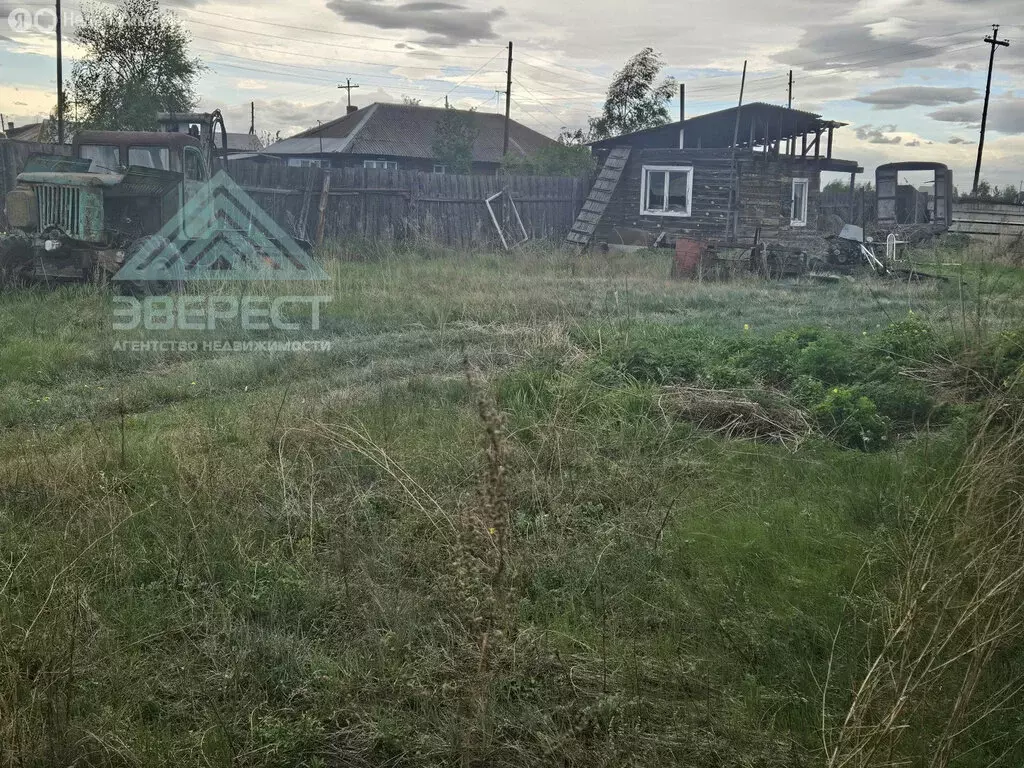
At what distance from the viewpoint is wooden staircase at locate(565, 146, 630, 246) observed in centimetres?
2205

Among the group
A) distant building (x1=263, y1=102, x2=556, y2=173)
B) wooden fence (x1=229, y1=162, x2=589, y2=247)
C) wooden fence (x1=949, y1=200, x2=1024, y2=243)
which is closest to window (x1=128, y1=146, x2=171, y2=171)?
wooden fence (x1=229, y1=162, x2=589, y2=247)

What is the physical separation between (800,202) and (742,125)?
277 cm

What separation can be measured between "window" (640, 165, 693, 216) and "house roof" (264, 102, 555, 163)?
1516 centimetres

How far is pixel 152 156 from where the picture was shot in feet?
44.0

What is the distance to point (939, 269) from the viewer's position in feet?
53.6

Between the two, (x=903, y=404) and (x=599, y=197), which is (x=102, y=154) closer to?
(x=903, y=404)

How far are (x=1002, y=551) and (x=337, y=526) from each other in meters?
2.88

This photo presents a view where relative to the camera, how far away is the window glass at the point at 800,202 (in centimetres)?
2483

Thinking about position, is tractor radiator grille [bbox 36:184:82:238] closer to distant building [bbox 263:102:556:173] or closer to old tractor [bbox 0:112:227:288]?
old tractor [bbox 0:112:227:288]

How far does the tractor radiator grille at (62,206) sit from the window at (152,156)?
1.91m

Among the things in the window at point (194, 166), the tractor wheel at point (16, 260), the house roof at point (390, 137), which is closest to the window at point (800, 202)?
the house roof at point (390, 137)

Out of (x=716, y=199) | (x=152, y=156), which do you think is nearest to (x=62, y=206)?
(x=152, y=156)

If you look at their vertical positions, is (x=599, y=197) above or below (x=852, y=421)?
above

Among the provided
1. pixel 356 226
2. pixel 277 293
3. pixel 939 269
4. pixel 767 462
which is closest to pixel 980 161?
pixel 939 269
